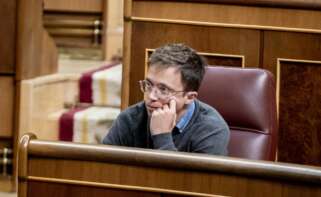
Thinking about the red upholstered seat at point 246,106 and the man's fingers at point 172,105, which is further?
the red upholstered seat at point 246,106

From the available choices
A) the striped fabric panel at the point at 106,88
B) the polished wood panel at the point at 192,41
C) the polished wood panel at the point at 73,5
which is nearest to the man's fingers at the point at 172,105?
the polished wood panel at the point at 192,41

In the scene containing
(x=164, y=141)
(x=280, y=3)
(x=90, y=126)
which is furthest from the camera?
(x=90, y=126)

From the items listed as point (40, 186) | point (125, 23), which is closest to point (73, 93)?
point (125, 23)

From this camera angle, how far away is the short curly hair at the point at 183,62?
200 cm

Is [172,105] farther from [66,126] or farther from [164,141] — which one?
[66,126]

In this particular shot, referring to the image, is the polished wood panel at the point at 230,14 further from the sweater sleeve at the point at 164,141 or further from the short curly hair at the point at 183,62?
the sweater sleeve at the point at 164,141

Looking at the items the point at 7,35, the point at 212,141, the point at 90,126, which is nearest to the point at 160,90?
the point at 212,141

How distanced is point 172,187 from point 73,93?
278 cm

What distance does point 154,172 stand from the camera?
164cm

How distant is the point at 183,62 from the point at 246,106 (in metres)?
0.31

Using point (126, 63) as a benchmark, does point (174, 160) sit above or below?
→ below

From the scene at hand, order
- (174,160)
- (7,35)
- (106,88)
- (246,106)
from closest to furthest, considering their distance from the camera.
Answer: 1. (174,160)
2. (246,106)
3. (7,35)
4. (106,88)

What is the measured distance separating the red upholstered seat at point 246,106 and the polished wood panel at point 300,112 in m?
0.71

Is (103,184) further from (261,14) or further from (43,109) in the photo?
(43,109)
